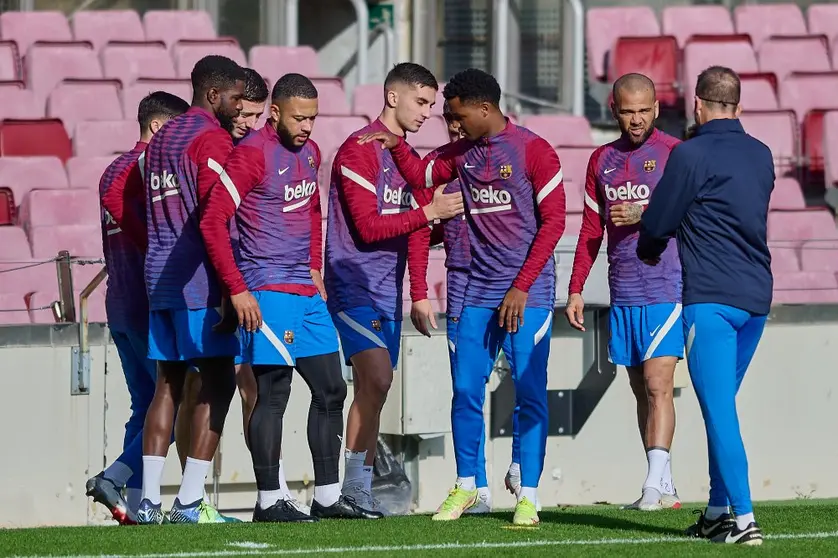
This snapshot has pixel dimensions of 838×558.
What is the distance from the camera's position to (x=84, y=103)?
12.1 m

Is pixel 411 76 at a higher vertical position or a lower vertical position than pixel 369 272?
higher

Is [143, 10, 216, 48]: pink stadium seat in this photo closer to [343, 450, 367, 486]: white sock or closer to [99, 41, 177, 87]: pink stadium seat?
[99, 41, 177, 87]: pink stadium seat

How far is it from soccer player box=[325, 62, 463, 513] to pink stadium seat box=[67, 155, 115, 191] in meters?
3.95

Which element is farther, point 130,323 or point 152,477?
point 130,323

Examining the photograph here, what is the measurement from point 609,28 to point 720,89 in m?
8.99

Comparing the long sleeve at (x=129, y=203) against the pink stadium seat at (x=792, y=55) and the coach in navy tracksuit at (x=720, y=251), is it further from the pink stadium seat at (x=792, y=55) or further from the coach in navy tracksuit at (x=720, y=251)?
the pink stadium seat at (x=792, y=55)

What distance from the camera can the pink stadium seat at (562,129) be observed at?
1288 cm

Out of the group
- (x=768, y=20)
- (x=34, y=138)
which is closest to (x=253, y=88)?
(x=34, y=138)

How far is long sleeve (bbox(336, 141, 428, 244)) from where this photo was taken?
6949 millimetres

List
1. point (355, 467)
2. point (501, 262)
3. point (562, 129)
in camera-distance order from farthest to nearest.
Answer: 1. point (562, 129)
2. point (355, 467)
3. point (501, 262)

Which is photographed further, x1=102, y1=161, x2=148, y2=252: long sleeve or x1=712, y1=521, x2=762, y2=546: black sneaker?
x1=102, y1=161, x2=148, y2=252: long sleeve

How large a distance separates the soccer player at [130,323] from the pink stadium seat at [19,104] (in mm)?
4817

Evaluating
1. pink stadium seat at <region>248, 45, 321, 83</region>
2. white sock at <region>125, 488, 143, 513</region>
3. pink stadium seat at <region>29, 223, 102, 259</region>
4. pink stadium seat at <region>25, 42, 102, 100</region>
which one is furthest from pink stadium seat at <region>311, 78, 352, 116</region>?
white sock at <region>125, 488, 143, 513</region>

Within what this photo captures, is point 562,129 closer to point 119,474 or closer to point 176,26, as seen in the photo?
point 176,26
